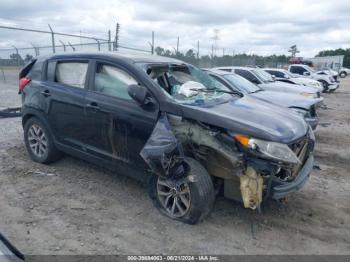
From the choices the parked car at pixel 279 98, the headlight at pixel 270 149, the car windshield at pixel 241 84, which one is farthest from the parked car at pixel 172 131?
the car windshield at pixel 241 84

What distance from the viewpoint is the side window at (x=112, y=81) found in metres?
4.10

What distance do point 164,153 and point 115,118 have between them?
91 centimetres

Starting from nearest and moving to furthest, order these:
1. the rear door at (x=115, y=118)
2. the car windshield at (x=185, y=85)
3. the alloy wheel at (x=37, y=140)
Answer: the rear door at (x=115, y=118) < the car windshield at (x=185, y=85) < the alloy wheel at (x=37, y=140)

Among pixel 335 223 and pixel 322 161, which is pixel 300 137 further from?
pixel 322 161

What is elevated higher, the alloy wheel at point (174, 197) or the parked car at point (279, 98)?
the parked car at point (279, 98)

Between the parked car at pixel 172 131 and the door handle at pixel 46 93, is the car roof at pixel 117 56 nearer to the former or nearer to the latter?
the parked car at pixel 172 131

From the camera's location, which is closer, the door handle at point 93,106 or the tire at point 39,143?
the door handle at point 93,106

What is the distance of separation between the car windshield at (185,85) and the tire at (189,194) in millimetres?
850

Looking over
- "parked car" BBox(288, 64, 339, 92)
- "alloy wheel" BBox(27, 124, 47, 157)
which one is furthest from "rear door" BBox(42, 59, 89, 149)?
"parked car" BBox(288, 64, 339, 92)

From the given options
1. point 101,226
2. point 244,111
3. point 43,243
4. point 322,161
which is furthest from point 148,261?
point 322,161

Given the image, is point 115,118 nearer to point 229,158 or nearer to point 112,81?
point 112,81

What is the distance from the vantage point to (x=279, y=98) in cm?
823

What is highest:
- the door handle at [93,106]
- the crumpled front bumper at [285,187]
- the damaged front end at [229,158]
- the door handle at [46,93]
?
the door handle at [46,93]

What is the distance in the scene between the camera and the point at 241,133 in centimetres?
Result: 342
